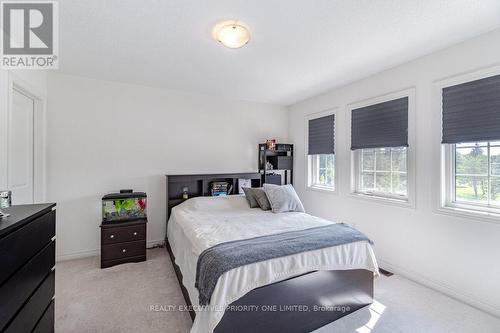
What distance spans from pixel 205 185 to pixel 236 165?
0.72 metres

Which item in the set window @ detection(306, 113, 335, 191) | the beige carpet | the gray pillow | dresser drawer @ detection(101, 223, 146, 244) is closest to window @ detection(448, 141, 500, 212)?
the beige carpet

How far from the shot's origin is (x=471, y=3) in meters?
1.64

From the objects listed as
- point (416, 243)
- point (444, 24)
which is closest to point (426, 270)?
point (416, 243)

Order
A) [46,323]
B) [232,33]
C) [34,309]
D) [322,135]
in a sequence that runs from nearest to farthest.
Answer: [34,309]
[46,323]
[232,33]
[322,135]

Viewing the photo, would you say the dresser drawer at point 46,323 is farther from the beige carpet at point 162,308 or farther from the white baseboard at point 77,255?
the white baseboard at point 77,255

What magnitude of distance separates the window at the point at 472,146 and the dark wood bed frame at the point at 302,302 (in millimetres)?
1311

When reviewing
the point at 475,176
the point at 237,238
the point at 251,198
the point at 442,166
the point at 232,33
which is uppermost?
the point at 232,33

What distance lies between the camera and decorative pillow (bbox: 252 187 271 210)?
3147 millimetres

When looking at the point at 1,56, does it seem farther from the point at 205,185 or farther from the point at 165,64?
the point at 205,185

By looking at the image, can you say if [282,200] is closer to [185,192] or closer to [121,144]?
[185,192]

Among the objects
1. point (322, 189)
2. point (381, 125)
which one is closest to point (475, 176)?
point (381, 125)

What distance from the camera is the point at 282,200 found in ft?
10.1

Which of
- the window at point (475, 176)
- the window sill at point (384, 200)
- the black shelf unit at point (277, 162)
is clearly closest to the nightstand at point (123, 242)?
the black shelf unit at point (277, 162)

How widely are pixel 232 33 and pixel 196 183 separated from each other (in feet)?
7.97
